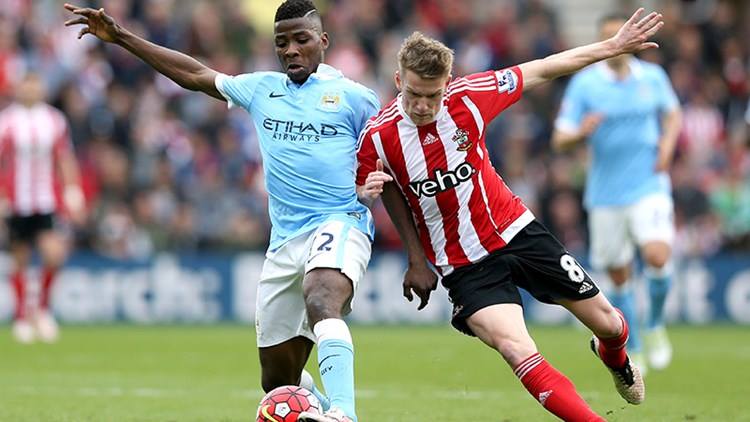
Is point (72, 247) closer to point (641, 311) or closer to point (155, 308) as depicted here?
point (155, 308)

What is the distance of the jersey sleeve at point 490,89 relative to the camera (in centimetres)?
686

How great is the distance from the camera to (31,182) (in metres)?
14.5

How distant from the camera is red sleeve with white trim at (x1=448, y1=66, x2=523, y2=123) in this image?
6855mm

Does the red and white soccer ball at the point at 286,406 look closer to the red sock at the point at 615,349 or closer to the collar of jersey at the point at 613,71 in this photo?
the red sock at the point at 615,349

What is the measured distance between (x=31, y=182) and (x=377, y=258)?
4534 millimetres

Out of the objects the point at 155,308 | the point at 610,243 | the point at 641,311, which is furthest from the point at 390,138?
the point at 155,308

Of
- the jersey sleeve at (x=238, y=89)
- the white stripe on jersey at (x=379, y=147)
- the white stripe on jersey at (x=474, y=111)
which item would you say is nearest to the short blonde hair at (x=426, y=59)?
the white stripe on jersey at (x=474, y=111)

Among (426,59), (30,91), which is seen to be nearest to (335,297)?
(426,59)

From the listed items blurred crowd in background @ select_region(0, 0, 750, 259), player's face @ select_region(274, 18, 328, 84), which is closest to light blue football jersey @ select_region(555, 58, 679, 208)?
player's face @ select_region(274, 18, 328, 84)

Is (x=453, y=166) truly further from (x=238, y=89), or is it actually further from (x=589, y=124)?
(x=589, y=124)

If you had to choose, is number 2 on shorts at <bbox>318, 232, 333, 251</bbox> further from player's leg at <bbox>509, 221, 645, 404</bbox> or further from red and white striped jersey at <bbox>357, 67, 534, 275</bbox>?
player's leg at <bbox>509, 221, 645, 404</bbox>

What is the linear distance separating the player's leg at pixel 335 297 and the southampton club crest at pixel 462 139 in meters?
0.69

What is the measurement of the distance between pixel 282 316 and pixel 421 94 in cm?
146

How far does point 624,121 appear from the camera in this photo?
11289 mm
